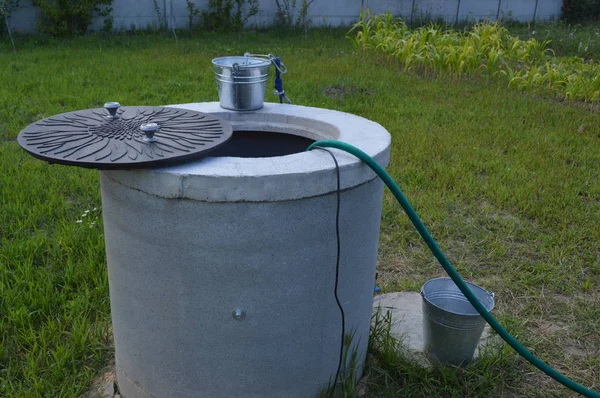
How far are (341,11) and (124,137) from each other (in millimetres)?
10539

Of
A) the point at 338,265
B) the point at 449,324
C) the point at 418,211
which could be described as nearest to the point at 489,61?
the point at 418,211

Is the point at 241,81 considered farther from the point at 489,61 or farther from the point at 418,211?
the point at 489,61

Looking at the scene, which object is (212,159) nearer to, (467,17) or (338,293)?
(338,293)

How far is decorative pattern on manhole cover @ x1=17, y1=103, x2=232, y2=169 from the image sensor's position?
1685mm

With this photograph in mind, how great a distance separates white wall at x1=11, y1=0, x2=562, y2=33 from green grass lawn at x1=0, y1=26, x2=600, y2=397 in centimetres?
279

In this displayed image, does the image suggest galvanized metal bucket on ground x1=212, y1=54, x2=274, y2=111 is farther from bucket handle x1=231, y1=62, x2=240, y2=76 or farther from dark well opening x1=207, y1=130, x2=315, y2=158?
dark well opening x1=207, y1=130, x2=315, y2=158

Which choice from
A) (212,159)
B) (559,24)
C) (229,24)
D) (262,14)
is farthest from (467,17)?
(212,159)

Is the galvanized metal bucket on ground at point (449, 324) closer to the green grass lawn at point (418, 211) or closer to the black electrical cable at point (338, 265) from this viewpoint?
the green grass lawn at point (418, 211)

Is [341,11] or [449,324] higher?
[341,11]

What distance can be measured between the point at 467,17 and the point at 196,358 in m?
12.7

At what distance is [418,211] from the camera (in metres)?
3.81

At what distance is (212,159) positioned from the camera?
182 cm

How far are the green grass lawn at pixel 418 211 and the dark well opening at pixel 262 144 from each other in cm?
97

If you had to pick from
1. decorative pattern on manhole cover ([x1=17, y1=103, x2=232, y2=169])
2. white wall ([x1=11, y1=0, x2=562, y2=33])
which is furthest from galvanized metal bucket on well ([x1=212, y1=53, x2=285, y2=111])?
white wall ([x1=11, y1=0, x2=562, y2=33])
